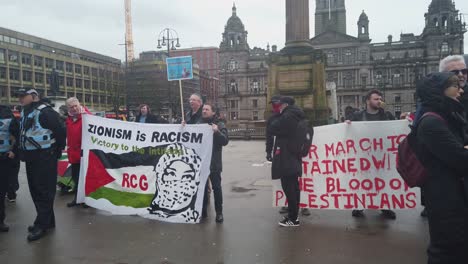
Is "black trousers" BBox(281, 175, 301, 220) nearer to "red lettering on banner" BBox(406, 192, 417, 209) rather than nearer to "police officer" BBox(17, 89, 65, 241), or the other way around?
"red lettering on banner" BBox(406, 192, 417, 209)

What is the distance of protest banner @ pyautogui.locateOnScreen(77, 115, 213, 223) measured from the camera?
19.1ft

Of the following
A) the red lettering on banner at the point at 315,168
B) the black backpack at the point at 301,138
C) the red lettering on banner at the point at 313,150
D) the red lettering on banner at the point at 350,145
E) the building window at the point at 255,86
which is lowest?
the red lettering on banner at the point at 315,168

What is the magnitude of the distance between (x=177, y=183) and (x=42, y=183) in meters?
1.89

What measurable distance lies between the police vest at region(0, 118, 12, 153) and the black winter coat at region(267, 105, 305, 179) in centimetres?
386

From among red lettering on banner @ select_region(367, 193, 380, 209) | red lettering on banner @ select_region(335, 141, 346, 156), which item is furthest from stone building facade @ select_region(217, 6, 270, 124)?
red lettering on banner @ select_region(367, 193, 380, 209)

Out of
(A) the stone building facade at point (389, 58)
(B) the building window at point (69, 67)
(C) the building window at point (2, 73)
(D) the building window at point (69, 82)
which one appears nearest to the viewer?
(C) the building window at point (2, 73)

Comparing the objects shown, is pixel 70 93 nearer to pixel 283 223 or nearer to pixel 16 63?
pixel 16 63

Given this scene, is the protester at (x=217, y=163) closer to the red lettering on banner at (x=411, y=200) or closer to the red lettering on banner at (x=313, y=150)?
the red lettering on banner at (x=313, y=150)

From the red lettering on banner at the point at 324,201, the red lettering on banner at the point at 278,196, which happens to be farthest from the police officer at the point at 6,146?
the red lettering on banner at the point at 324,201

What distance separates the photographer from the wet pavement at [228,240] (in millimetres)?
4410

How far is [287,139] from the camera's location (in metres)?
5.36

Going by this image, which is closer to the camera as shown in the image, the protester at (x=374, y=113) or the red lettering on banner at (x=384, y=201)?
the red lettering on banner at (x=384, y=201)

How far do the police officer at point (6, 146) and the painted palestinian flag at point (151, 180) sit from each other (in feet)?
3.91

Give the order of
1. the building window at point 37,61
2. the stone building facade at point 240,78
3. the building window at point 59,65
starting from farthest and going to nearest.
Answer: the stone building facade at point 240,78, the building window at point 59,65, the building window at point 37,61
